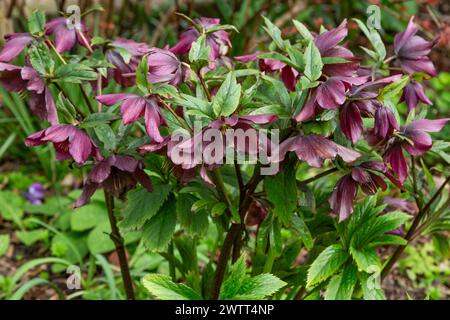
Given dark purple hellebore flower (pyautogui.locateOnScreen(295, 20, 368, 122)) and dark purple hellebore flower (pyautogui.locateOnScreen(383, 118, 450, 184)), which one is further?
dark purple hellebore flower (pyautogui.locateOnScreen(383, 118, 450, 184))

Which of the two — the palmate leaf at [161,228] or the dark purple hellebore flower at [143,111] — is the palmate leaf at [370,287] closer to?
the palmate leaf at [161,228]

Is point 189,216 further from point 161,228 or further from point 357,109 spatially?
point 357,109

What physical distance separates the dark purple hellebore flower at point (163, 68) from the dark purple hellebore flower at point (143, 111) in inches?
2.3

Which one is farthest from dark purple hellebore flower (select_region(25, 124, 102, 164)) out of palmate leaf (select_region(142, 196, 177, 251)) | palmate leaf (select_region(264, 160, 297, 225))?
→ palmate leaf (select_region(264, 160, 297, 225))

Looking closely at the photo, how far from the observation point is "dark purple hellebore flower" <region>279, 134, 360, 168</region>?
1.09 meters

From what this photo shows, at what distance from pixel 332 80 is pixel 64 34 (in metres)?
0.63

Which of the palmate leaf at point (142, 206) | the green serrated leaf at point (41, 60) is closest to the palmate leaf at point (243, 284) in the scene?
the palmate leaf at point (142, 206)

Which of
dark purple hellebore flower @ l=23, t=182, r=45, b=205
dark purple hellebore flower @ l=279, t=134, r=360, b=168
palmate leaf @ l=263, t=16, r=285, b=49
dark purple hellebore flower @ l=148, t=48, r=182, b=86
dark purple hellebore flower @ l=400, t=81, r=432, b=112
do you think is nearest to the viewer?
dark purple hellebore flower @ l=279, t=134, r=360, b=168

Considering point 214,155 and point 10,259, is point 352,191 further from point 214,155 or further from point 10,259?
point 10,259

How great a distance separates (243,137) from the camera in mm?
1087

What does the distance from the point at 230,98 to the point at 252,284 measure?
37 centimetres

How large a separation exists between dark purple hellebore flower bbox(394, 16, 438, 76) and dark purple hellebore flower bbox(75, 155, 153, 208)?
0.63 metres

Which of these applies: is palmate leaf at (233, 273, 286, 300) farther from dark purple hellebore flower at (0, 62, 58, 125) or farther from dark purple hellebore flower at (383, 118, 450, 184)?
dark purple hellebore flower at (0, 62, 58, 125)
